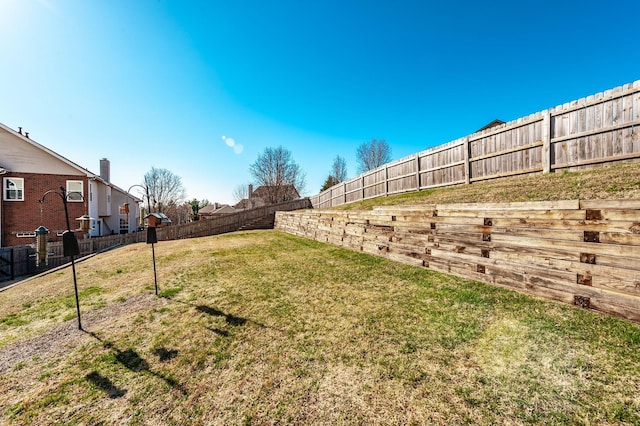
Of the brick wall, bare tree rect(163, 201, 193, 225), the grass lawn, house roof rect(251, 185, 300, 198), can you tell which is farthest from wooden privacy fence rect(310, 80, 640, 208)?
bare tree rect(163, 201, 193, 225)

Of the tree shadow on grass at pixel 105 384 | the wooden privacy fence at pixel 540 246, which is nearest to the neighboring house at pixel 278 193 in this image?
the wooden privacy fence at pixel 540 246

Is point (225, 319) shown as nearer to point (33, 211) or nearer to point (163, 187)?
point (33, 211)

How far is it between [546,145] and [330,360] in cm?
777

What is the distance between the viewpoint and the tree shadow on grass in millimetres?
2475

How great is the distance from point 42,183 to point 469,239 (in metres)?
25.8

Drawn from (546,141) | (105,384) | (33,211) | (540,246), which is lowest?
(105,384)

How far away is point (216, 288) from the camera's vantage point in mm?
5266

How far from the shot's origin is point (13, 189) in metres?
16.3

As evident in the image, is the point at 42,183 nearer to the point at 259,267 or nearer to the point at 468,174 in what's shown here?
the point at 259,267

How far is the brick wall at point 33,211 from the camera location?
16.0 meters

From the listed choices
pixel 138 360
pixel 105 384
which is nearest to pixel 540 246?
pixel 138 360

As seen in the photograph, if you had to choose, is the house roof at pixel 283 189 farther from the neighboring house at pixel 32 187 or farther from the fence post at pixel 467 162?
the fence post at pixel 467 162

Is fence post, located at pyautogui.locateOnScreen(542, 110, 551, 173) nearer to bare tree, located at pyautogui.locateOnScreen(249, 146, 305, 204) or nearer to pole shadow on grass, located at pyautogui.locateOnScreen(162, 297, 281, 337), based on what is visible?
pole shadow on grass, located at pyautogui.locateOnScreen(162, 297, 281, 337)

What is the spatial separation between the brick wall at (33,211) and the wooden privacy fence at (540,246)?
75.9 ft
